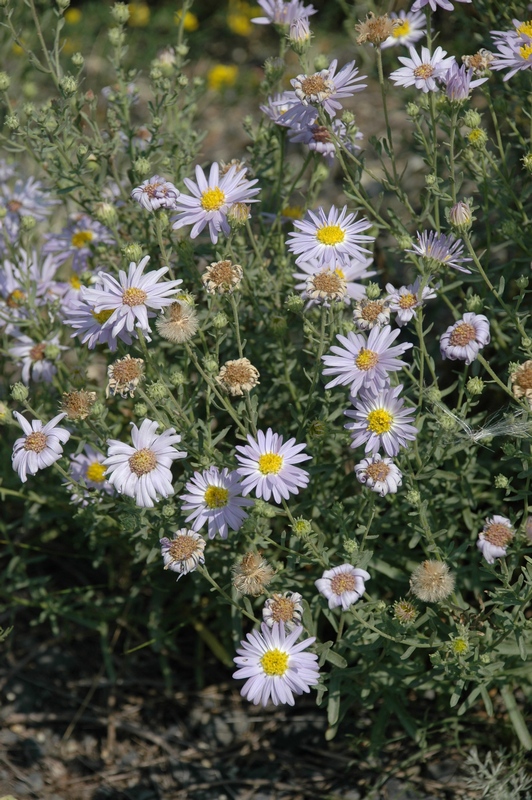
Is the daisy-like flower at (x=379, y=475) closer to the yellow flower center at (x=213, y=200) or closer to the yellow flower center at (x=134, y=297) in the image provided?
the yellow flower center at (x=134, y=297)

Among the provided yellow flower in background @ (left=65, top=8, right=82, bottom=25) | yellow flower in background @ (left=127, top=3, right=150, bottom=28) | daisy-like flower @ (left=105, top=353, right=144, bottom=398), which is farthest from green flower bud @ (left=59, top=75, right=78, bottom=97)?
yellow flower in background @ (left=65, top=8, right=82, bottom=25)

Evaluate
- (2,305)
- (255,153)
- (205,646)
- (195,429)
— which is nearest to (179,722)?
(205,646)

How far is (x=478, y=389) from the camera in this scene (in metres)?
2.65

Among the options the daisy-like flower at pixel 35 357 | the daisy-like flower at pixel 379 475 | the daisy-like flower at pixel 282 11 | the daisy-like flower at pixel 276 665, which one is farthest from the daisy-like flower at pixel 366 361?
the daisy-like flower at pixel 282 11

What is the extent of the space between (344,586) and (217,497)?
51 centimetres

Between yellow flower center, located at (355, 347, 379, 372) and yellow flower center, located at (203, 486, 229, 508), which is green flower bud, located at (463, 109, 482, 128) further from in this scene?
yellow flower center, located at (203, 486, 229, 508)

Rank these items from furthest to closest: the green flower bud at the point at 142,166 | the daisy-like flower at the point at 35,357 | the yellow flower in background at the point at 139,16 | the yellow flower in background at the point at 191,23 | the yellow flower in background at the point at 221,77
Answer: the yellow flower in background at the point at 139,16, the yellow flower in background at the point at 191,23, the yellow flower in background at the point at 221,77, the daisy-like flower at the point at 35,357, the green flower bud at the point at 142,166

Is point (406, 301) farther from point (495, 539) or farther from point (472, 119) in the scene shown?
point (495, 539)

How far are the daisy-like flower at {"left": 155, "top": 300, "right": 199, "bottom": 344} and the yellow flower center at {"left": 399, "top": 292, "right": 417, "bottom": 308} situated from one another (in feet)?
2.29

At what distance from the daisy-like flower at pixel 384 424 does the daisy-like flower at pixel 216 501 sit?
1.38ft

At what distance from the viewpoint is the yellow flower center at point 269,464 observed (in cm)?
261

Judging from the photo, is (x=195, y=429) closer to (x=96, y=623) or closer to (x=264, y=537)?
(x=264, y=537)

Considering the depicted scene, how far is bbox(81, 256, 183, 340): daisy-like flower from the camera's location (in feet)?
8.59

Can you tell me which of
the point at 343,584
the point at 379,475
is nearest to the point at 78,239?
the point at 379,475
